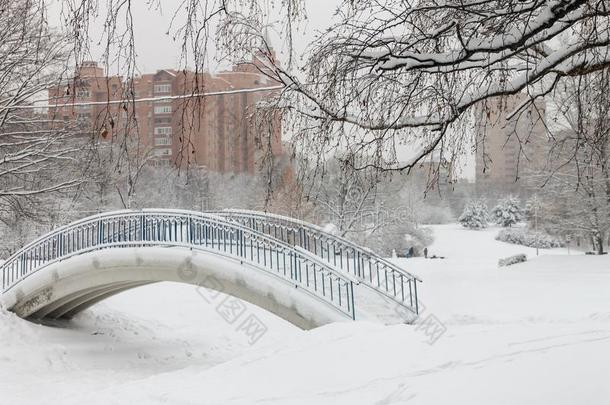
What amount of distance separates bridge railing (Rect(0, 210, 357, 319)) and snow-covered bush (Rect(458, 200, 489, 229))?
44.4 metres

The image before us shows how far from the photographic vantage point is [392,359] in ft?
17.0

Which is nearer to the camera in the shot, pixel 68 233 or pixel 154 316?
pixel 68 233

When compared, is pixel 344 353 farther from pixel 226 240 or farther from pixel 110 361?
pixel 110 361

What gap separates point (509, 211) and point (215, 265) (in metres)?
43.9

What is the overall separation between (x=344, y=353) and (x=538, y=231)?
118 ft

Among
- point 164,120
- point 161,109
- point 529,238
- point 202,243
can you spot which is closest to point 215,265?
point 202,243

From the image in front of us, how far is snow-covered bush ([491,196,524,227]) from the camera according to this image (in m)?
49.8

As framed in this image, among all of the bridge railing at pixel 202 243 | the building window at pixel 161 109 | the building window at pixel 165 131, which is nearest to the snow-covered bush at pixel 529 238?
the bridge railing at pixel 202 243

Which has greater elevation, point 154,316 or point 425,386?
point 425,386

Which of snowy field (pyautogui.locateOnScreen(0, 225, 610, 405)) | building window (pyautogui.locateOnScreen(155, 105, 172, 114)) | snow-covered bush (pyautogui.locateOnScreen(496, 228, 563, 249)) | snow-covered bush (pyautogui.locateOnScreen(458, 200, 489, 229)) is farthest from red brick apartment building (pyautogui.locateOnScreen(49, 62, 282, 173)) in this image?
snow-covered bush (pyautogui.locateOnScreen(458, 200, 489, 229))

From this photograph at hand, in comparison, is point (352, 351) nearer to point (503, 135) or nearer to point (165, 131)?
point (503, 135)

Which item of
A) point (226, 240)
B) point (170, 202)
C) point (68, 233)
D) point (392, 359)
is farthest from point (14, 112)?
point (392, 359)

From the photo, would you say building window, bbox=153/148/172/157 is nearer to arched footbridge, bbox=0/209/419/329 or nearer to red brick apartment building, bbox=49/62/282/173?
red brick apartment building, bbox=49/62/282/173

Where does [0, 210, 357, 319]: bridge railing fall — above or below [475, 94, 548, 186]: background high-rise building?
below
